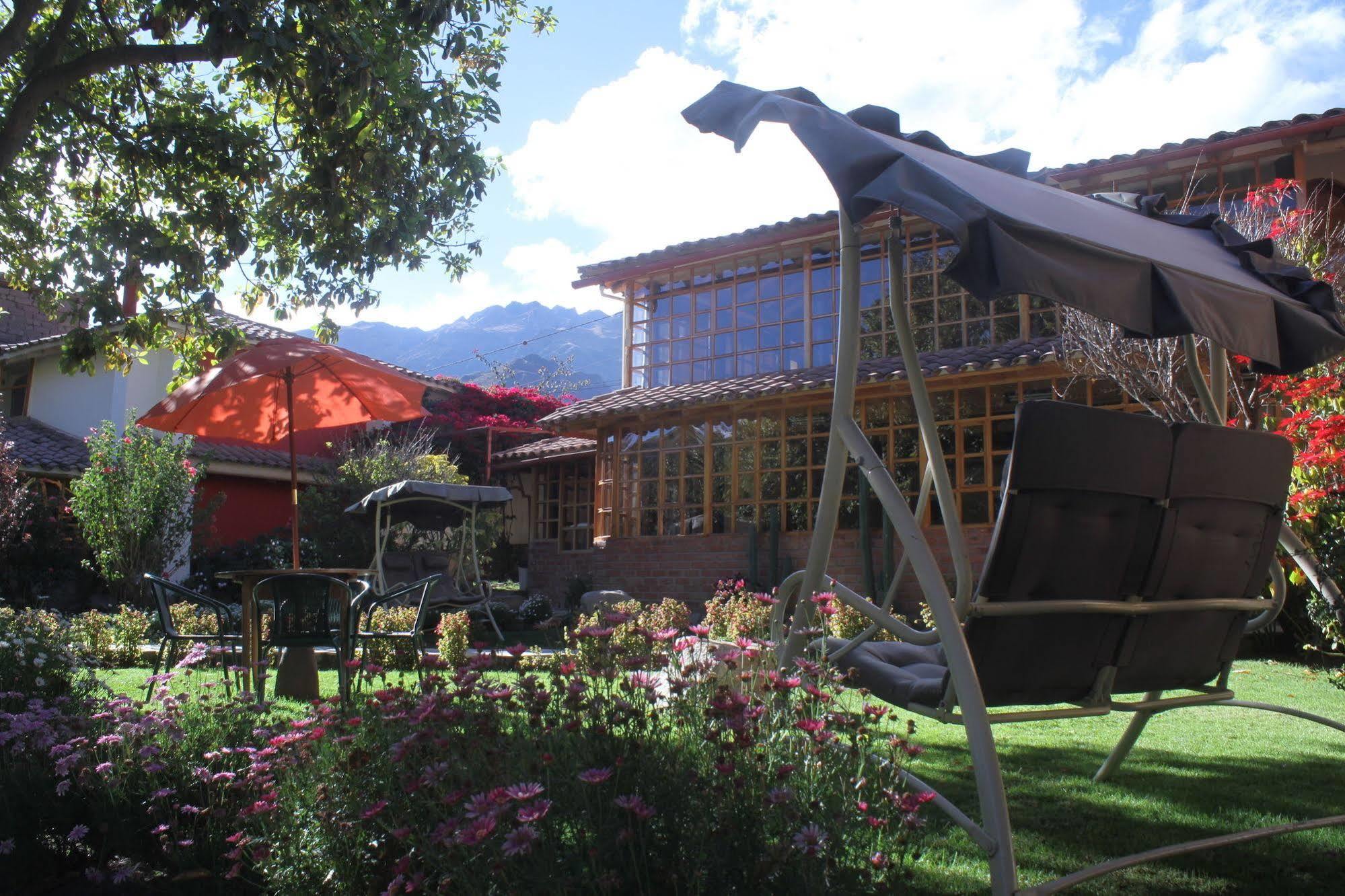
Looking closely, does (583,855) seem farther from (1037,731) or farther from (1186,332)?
(1037,731)

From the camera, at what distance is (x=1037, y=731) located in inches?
185

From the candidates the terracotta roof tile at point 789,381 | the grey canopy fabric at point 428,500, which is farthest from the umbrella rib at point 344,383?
the terracotta roof tile at point 789,381

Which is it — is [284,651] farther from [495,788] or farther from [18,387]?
[18,387]

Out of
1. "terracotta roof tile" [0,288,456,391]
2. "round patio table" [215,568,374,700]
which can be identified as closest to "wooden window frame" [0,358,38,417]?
"terracotta roof tile" [0,288,456,391]

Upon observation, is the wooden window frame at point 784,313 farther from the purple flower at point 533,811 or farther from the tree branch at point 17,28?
the purple flower at point 533,811

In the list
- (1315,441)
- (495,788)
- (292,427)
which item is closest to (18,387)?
(292,427)

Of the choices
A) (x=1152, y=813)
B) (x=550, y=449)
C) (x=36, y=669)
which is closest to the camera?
(x=1152, y=813)

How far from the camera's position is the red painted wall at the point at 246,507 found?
1781cm

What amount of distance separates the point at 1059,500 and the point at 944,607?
1.33 ft

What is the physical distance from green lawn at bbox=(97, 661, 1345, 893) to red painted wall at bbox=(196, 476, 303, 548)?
51.9 feet

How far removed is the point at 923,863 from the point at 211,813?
185 centimetres

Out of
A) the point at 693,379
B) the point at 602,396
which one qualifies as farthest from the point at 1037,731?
the point at 602,396

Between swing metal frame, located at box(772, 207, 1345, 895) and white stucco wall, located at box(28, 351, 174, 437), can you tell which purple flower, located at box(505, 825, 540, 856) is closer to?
swing metal frame, located at box(772, 207, 1345, 895)

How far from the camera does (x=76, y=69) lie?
5.31m
